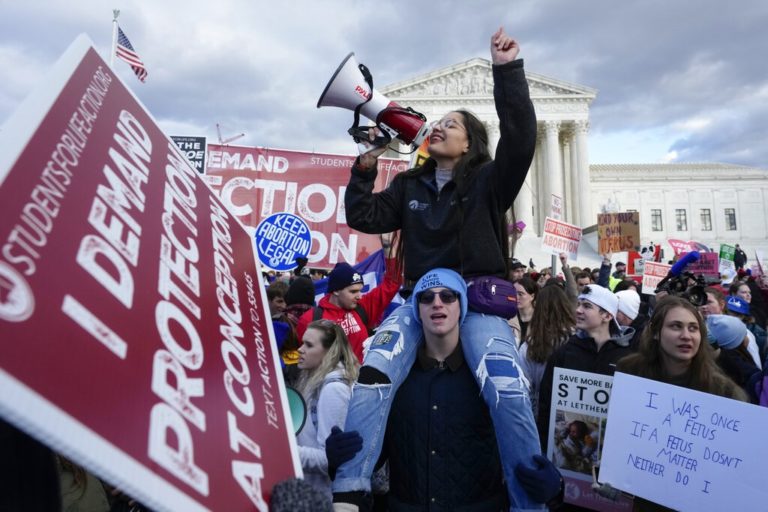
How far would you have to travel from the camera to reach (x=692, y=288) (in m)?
5.14

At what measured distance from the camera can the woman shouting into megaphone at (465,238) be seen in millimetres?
2211

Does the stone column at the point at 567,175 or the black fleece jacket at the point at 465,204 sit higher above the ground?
the stone column at the point at 567,175

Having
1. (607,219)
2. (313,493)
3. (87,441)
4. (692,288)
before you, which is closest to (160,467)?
(87,441)

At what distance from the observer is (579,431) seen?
10.5 feet

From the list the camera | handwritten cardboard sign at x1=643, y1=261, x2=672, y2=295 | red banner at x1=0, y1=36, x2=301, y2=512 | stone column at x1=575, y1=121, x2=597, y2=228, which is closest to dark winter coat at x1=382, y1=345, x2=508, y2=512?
red banner at x1=0, y1=36, x2=301, y2=512

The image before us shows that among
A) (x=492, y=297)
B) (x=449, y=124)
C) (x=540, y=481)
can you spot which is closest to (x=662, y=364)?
(x=492, y=297)

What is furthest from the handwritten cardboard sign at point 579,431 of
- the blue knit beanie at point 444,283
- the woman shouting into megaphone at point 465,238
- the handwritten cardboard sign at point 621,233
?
the handwritten cardboard sign at point 621,233

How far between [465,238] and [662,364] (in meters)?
1.54

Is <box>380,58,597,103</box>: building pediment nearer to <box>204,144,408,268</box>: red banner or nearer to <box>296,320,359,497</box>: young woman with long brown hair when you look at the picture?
<box>204,144,408,268</box>: red banner

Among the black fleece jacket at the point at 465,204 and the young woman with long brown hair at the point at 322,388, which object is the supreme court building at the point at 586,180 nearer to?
the young woman with long brown hair at the point at 322,388

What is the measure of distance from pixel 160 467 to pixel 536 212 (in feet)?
180

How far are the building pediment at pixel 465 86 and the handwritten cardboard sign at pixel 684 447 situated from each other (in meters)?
50.8

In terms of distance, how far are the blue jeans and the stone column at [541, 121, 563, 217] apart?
5014cm

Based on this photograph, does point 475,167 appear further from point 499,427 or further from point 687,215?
point 687,215
